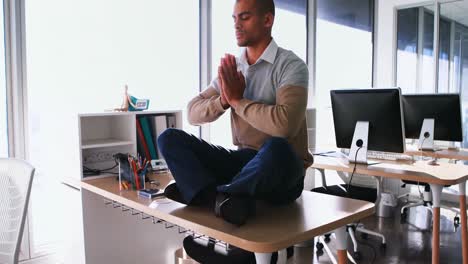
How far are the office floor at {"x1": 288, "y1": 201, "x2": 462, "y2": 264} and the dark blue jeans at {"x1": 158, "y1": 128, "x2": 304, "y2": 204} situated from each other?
1619 millimetres

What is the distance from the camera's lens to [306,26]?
4641 millimetres

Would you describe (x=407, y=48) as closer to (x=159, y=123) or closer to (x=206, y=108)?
(x=159, y=123)

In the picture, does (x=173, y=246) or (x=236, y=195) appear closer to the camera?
(x=236, y=195)

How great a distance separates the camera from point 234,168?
151cm

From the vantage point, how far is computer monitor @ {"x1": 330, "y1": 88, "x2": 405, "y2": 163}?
246 centimetres

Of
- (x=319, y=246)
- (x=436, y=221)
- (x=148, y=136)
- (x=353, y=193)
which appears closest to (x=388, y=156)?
(x=353, y=193)

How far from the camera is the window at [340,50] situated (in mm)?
4695

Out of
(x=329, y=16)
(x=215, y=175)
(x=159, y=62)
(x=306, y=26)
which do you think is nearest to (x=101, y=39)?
(x=159, y=62)

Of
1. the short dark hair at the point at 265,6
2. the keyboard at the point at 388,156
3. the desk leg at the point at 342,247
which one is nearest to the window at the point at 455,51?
the keyboard at the point at 388,156

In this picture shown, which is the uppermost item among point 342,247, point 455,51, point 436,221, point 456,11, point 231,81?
point 456,11

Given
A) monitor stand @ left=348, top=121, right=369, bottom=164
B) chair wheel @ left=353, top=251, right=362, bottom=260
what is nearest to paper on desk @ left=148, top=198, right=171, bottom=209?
monitor stand @ left=348, top=121, right=369, bottom=164

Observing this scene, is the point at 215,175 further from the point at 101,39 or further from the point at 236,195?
the point at 101,39

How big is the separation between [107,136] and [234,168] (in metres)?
1.27

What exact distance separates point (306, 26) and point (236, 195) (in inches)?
149
